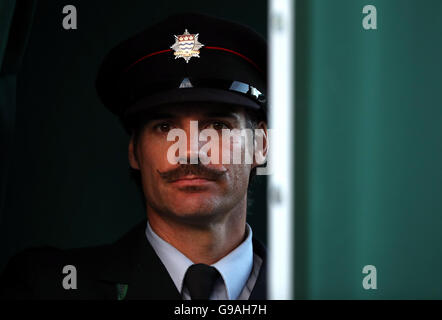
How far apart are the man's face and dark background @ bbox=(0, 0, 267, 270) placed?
0.09m

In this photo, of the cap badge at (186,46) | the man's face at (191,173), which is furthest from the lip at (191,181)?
the cap badge at (186,46)

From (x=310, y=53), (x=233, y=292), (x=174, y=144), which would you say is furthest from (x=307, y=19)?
(x=233, y=292)

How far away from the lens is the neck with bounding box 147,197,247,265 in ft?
4.69

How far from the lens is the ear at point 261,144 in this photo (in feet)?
4.88

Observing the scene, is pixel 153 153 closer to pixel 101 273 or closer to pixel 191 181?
pixel 191 181

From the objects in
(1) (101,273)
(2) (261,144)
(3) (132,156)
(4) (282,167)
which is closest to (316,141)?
(4) (282,167)

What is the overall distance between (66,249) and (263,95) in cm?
70

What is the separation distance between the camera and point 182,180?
139 cm

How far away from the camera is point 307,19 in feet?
4.11

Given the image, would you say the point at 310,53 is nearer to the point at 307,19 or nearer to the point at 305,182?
the point at 307,19

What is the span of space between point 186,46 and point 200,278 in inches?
24.9

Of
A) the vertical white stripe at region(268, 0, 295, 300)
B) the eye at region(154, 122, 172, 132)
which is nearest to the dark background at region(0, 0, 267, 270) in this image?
→ the eye at region(154, 122, 172, 132)

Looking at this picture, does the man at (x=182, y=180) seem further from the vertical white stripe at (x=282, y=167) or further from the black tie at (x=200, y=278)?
the vertical white stripe at (x=282, y=167)

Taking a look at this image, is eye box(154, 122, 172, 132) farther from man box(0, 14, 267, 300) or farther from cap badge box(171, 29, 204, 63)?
cap badge box(171, 29, 204, 63)
